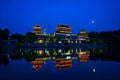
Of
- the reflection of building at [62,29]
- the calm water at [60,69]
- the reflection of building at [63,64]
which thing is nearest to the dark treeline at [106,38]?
the reflection of building at [62,29]

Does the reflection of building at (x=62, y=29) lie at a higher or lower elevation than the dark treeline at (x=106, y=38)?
higher

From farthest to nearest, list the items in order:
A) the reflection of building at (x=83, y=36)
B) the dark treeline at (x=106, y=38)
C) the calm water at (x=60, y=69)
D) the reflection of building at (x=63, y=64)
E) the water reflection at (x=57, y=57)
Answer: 1. the reflection of building at (x=83, y=36)
2. the dark treeline at (x=106, y=38)
3. the water reflection at (x=57, y=57)
4. the reflection of building at (x=63, y=64)
5. the calm water at (x=60, y=69)

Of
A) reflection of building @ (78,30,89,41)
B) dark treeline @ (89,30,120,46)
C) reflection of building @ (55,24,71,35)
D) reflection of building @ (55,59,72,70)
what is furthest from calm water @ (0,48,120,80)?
reflection of building @ (78,30,89,41)

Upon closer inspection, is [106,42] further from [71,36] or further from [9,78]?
[9,78]

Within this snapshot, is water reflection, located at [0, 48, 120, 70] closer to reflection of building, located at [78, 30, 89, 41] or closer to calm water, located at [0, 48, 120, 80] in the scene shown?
calm water, located at [0, 48, 120, 80]

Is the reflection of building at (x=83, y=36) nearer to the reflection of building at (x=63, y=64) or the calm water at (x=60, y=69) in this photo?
the calm water at (x=60, y=69)

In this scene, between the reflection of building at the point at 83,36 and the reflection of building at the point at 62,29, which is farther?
the reflection of building at the point at 83,36

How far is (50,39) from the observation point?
61750 mm

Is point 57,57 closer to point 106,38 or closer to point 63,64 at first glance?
point 63,64

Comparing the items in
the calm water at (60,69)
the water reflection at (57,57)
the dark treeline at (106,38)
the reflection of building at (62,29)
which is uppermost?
the reflection of building at (62,29)

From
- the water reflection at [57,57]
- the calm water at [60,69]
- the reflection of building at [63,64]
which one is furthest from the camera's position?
the water reflection at [57,57]

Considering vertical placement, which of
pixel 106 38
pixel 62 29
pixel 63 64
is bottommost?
pixel 63 64

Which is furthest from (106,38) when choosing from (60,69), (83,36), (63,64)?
(60,69)

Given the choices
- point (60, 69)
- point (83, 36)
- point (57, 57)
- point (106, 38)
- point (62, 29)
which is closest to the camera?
point (60, 69)
